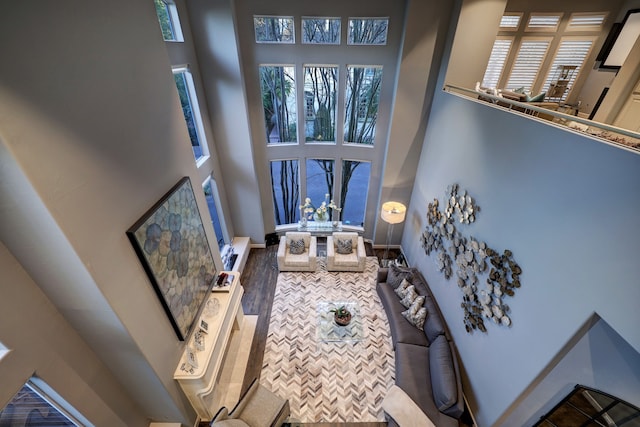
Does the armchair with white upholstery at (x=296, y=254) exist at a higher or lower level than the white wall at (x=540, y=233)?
lower

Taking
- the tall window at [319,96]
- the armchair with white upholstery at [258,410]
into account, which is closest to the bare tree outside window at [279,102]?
the tall window at [319,96]

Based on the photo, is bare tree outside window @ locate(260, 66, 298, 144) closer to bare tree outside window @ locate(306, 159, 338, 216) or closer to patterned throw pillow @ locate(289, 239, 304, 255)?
bare tree outside window @ locate(306, 159, 338, 216)

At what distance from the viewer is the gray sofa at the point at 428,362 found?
3.42 metres

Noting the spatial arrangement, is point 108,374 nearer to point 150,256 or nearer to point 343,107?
point 150,256

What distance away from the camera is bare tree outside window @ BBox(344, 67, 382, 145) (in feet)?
18.7

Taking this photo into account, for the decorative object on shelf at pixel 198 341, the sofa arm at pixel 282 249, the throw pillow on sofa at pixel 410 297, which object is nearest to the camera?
the decorative object on shelf at pixel 198 341

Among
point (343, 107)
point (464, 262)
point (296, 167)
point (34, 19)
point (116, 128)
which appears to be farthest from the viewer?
point (296, 167)

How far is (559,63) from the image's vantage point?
531cm

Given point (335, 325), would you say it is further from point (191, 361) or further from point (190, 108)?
point (190, 108)

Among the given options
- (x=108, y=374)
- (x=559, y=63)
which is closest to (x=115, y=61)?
(x=108, y=374)

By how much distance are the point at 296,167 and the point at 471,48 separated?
14.3 feet

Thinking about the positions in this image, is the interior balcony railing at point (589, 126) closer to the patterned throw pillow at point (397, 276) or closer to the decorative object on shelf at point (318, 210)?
the patterned throw pillow at point (397, 276)

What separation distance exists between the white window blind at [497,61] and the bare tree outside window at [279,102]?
4115 mm

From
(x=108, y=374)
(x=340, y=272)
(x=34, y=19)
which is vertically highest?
(x=34, y=19)
